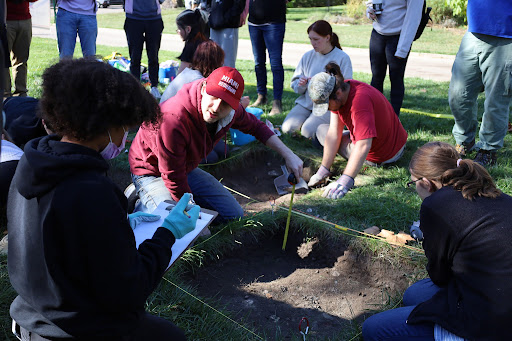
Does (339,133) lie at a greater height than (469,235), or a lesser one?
lesser

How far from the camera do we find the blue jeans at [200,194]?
358 cm

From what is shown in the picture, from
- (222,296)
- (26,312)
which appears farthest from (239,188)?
(26,312)

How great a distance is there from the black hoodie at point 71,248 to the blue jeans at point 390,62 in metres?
4.49

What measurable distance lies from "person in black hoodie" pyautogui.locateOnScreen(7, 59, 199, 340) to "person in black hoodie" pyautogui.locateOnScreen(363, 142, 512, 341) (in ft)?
4.20

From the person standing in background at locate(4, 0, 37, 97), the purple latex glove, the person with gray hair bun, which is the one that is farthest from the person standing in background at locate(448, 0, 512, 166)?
the person standing in background at locate(4, 0, 37, 97)

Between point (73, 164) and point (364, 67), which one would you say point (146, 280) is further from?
point (364, 67)

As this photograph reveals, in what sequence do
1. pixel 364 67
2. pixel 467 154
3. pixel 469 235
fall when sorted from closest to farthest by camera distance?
1. pixel 469 235
2. pixel 467 154
3. pixel 364 67

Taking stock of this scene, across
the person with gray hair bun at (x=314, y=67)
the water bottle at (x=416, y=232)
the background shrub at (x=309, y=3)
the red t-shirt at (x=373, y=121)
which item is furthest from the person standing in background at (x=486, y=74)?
the background shrub at (x=309, y=3)

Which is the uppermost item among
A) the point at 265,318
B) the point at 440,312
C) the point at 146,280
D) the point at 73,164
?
the point at 73,164

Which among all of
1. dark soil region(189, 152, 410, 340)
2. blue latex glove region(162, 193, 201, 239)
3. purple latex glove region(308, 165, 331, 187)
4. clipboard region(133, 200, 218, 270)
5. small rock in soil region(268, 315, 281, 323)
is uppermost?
blue latex glove region(162, 193, 201, 239)

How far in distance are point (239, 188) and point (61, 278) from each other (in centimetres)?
345

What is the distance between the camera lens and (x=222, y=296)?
321 centimetres

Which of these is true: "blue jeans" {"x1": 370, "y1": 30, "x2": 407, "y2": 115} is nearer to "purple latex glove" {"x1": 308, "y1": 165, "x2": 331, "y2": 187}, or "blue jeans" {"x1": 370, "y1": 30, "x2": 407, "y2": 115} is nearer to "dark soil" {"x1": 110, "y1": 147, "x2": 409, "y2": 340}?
"purple latex glove" {"x1": 308, "y1": 165, "x2": 331, "y2": 187}

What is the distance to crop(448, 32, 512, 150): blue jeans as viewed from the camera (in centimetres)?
442
